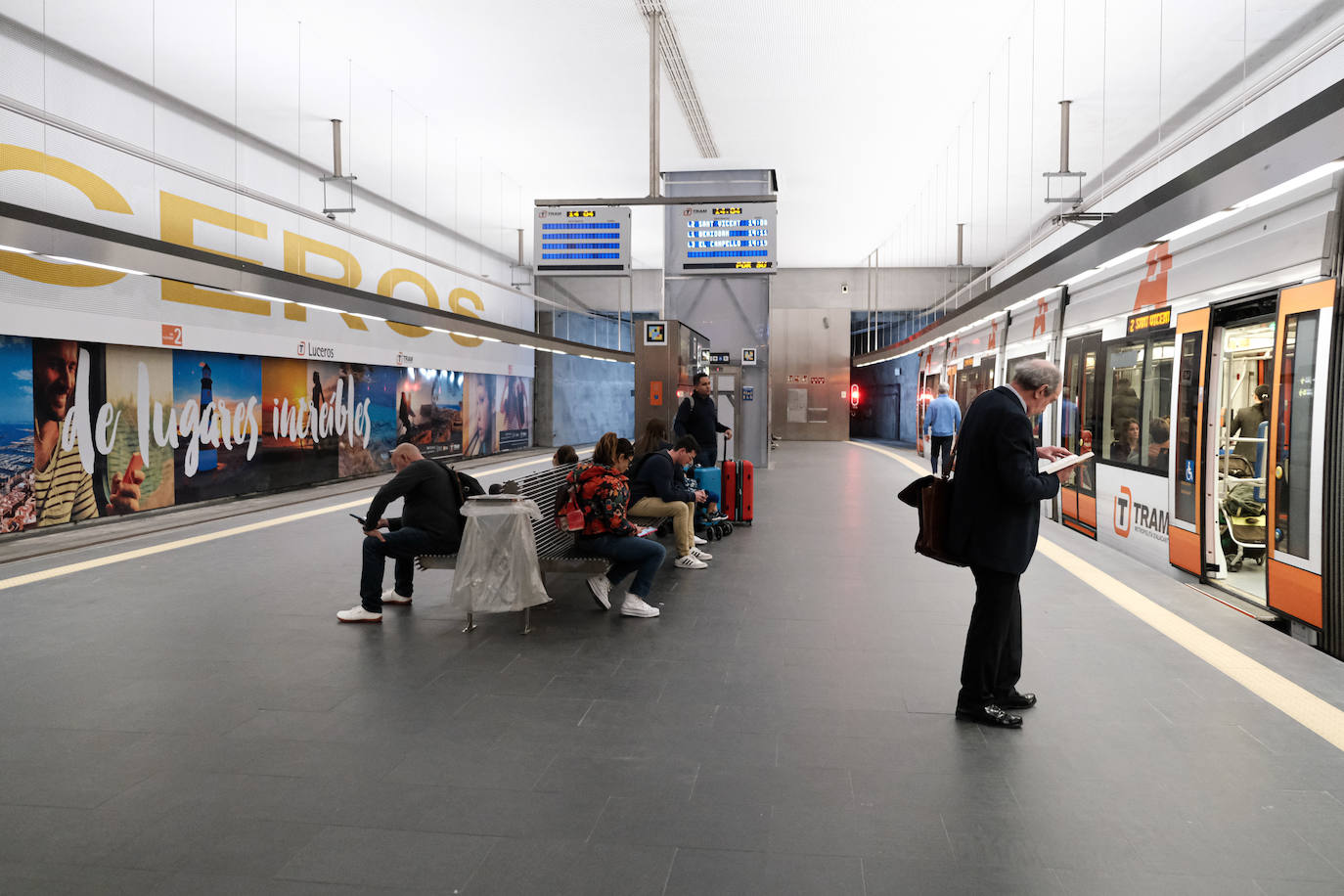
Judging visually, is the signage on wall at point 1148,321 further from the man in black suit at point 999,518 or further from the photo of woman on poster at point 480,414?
the photo of woman on poster at point 480,414

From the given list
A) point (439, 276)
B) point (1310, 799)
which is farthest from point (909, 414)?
point (1310, 799)

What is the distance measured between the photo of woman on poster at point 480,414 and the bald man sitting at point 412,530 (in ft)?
48.8

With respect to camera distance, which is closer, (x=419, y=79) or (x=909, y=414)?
(x=419, y=79)

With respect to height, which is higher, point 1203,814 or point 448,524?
point 448,524

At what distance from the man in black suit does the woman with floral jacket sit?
7.43 ft

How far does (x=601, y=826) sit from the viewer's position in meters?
2.73

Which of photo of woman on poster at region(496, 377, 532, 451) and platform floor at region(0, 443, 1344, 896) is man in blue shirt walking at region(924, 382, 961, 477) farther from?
photo of woman on poster at region(496, 377, 532, 451)

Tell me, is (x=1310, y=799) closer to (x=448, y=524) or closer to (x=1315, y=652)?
(x=1315, y=652)

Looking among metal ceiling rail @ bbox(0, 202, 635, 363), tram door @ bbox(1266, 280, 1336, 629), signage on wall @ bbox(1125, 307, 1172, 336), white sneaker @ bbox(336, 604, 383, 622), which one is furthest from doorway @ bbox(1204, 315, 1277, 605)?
metal ceiling rail @ bbox(0, 202, 635, 363)

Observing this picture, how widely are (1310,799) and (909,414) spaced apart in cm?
2811

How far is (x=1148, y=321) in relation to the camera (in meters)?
6.98

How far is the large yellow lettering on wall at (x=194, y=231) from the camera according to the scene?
1041 cm

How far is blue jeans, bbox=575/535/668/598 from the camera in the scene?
5.45m

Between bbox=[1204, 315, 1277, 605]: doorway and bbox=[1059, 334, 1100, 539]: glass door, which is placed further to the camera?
bbox=[1059, 334, 1100, 539]: glass door
